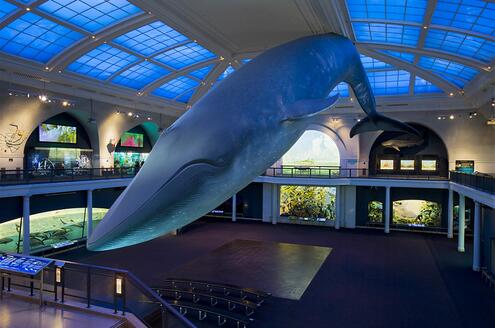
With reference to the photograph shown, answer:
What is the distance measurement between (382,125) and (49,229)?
20.5 meters

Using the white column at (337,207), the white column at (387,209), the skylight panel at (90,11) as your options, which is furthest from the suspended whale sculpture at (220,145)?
the white column at (337,207)

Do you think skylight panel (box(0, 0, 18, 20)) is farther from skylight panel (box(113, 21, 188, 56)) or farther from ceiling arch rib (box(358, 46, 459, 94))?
ceiling arch rib (box(358, 46, 459, 94))

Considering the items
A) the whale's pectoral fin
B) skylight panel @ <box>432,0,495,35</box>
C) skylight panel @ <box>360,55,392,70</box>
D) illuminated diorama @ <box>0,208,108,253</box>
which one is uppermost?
skylight panel @ <box>360,55,392,70</box>

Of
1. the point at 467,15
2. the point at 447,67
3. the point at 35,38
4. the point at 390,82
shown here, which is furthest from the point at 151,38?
the point at 447,67

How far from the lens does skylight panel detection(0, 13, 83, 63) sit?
660 inches

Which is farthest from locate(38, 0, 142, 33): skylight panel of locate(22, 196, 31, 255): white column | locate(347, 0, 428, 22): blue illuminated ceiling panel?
locate(347, 0, 428, 22): blue illuminated ceiling panel

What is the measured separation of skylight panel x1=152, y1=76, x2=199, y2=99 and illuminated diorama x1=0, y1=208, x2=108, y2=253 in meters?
10.7

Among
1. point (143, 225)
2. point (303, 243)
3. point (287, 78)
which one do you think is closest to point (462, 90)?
point (303, 243)

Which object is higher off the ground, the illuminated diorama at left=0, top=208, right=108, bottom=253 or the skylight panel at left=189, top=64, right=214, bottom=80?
the skylight panel at left=189, top=64, right=214, bottom=80

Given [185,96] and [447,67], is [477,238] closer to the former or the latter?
[447,67]

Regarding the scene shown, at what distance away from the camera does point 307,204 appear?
30875 millimetres

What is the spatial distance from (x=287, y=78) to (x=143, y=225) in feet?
6.14

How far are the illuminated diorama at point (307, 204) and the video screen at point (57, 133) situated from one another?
1719cm

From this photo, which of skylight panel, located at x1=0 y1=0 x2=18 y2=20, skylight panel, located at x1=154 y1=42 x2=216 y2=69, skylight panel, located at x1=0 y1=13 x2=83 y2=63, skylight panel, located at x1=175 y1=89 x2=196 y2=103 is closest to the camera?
skylight panel, located at x1=0 y1=0 x2=18 y2=20
